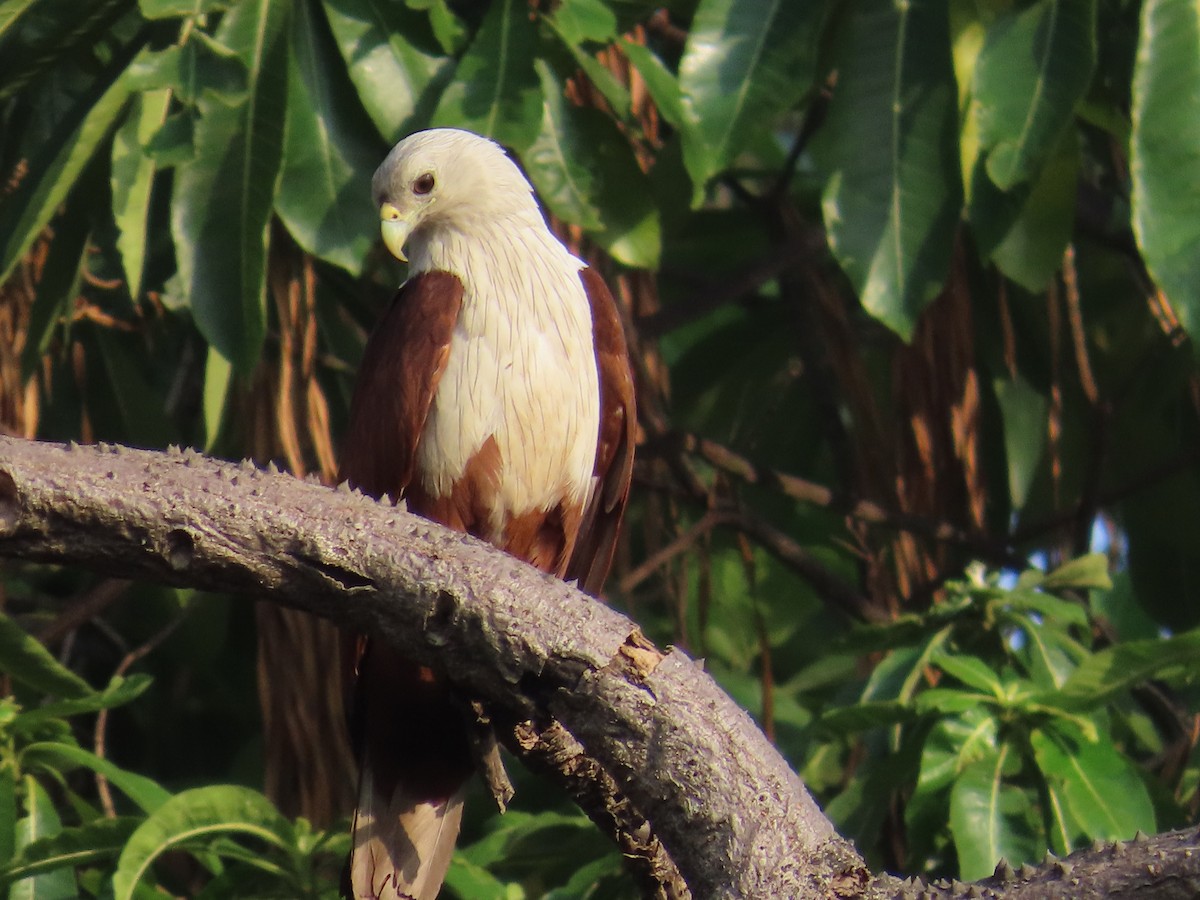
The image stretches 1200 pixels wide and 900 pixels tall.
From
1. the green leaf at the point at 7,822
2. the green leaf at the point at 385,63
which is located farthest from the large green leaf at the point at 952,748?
the green leaf at the point at 7,822

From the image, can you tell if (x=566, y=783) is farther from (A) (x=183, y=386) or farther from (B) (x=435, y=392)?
(A) (x=183, y=386)

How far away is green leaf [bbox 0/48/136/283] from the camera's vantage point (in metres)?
3.35

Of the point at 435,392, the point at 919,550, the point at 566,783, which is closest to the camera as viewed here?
the point at 566,783

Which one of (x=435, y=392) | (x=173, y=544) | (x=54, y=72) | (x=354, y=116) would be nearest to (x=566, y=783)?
(x=173, y=544)

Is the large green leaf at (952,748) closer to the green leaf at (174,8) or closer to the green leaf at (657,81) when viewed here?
the green leaf at (657,81)

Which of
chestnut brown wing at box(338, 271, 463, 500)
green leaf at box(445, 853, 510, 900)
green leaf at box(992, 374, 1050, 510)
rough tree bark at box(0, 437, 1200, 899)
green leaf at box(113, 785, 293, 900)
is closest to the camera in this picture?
rough tree bark at box(0, 437, 1200, 899)

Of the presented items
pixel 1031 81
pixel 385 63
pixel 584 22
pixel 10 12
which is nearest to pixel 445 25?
pixel 385 63

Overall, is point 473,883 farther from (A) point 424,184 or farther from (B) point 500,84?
(B) point 500,84

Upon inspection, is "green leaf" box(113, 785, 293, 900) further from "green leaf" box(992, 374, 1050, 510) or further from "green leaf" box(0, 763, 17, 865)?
"green leaf" box(992, 374, 1050, 510)

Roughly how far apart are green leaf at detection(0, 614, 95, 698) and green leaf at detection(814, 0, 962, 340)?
1.90 m

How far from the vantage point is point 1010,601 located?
363 centimetres

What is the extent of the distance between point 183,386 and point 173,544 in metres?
2.92

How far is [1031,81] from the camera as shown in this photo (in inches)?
128

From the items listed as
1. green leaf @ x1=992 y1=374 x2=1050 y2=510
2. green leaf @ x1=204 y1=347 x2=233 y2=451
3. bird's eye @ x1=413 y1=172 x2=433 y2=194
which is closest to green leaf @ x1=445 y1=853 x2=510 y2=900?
green leaf @ x1=204 y1=347 x2=233 y2=451
